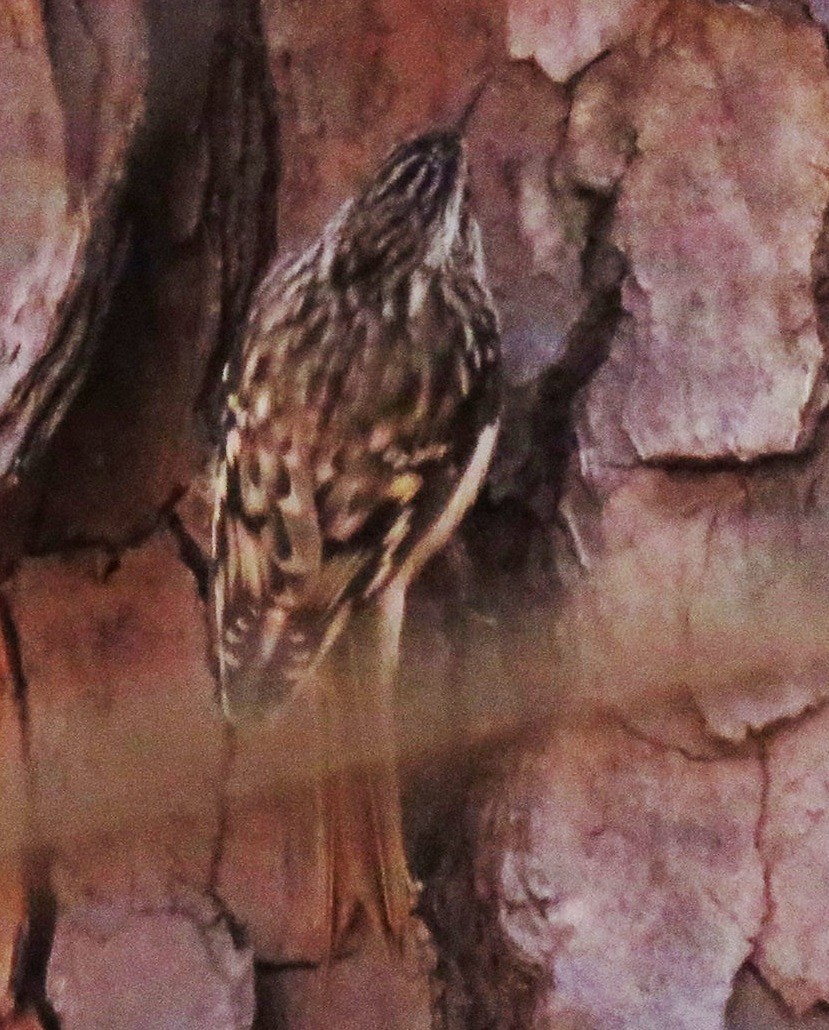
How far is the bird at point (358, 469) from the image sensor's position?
1116 millimetres

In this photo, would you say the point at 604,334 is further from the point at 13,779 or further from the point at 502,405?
the point at 13,779

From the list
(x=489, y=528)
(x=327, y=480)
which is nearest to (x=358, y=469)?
(x=327, y=480)

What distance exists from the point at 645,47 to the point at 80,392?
1.60 feet

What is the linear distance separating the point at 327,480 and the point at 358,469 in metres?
0.03

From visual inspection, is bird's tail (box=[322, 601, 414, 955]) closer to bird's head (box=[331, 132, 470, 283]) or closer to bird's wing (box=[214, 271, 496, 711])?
bird's wing (box=[214, 271, 496, 711])

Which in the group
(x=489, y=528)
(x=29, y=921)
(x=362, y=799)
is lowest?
(x=29, y=921)

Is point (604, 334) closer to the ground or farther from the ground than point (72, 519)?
farther from the ground

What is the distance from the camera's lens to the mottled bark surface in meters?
1.10

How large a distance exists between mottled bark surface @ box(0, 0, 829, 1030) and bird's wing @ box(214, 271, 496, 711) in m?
0.05

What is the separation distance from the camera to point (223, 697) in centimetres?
115

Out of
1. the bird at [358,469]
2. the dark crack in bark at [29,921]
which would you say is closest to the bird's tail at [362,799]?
the bird at [358,469]

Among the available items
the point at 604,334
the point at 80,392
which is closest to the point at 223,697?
the point at 80,392

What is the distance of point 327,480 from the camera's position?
114 centimetres

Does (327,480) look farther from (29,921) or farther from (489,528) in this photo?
(29,921)
